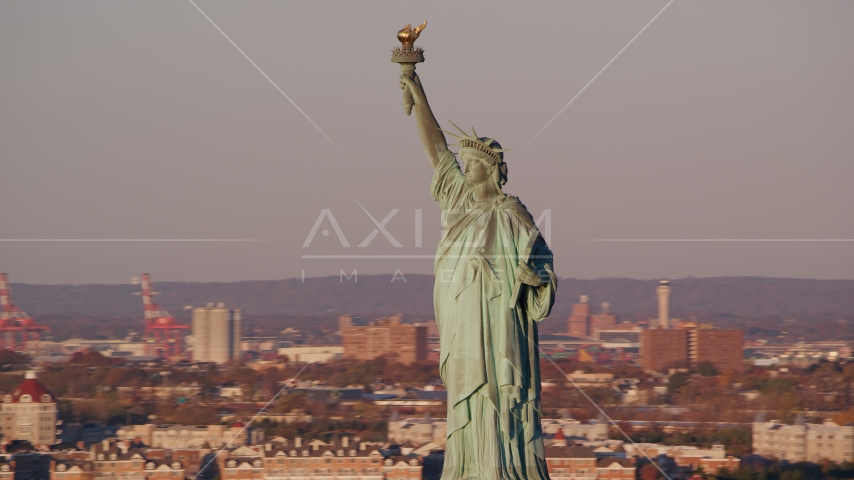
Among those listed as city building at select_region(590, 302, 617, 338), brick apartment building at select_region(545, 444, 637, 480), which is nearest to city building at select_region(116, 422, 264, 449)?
brick apartment building at select_region(545, 444, 637, 480)

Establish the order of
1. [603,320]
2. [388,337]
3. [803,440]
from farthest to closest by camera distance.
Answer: [803,440] → [603,320] → [388,337]

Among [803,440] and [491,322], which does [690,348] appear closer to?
[803,440]

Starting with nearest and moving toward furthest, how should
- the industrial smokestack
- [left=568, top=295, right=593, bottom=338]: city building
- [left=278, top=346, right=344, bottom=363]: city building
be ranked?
[left=568, top=295, right=593, bottom=338]: city building < the industrial smokestack < [left=278, top=346, right=344, bottom=363]: city building

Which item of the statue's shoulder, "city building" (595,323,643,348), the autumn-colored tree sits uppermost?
the statue's shoulder

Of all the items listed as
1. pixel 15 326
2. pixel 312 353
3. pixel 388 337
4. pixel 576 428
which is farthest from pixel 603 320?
pixel 15 326

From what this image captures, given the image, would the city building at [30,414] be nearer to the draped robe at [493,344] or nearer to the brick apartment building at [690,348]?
the brick apartment building at [690,348]

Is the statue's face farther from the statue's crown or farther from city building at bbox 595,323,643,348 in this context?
city building at bbox 595,323,643,348
